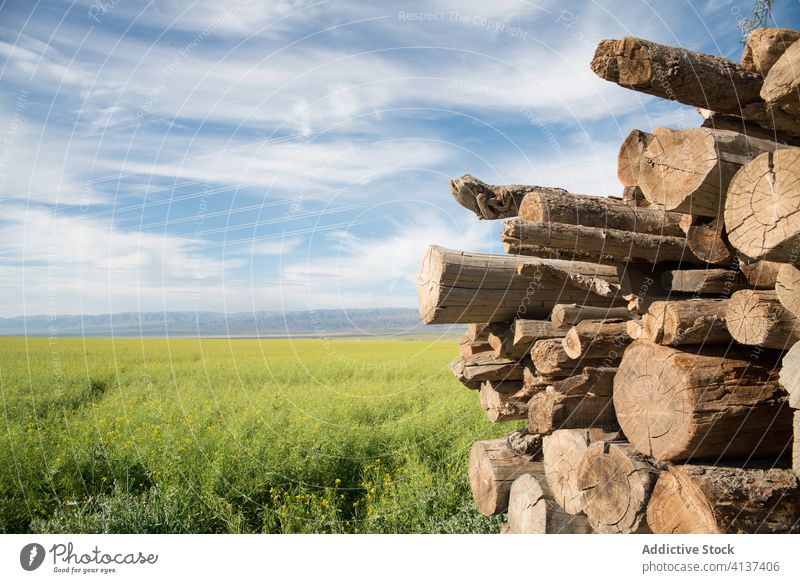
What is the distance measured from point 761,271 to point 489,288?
179 centimetres

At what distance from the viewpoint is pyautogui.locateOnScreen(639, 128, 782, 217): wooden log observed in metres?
2.86

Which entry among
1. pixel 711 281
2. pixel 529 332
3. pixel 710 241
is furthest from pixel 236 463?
pixel 710 241

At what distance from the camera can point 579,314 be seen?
163 inches

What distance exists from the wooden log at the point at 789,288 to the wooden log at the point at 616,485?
1241 millimetres

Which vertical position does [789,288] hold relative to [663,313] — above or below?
above

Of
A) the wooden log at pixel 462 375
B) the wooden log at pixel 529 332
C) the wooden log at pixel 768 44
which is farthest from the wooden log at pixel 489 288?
the wooden log at pixel 768 44

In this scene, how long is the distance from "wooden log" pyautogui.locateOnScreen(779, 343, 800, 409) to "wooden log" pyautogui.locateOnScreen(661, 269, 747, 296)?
32.5 inches

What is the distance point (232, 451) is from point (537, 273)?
4589mm

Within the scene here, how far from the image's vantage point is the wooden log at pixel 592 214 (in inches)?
147

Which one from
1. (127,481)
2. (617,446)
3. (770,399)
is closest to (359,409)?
(127,481)

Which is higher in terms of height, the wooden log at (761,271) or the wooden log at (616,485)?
the wooden log at (761,271)

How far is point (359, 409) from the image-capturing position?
9422mm
